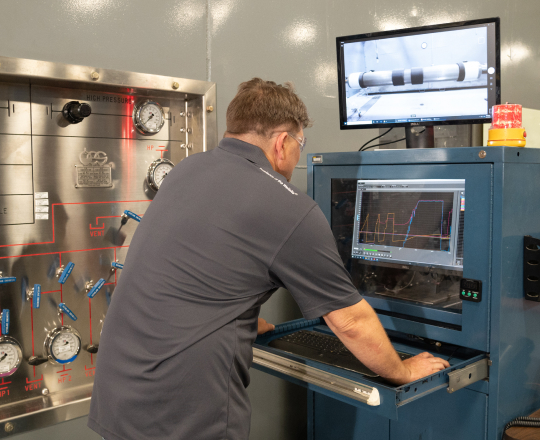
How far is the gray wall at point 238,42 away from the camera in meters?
1.70

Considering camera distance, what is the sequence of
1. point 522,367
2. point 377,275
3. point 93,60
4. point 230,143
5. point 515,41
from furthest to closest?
point 515,41
point 377,275
point 93,60
point 522,367
point 230,143

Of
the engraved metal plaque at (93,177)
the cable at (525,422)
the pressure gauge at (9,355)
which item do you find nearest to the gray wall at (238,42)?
the pressure gauge at (9,355)

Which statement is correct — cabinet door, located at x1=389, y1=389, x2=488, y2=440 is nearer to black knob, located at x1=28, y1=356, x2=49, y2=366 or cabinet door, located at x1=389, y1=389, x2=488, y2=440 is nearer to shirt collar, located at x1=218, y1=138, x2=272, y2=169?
shirt collar, located at x1=218, y1=138, x2=272, y2=169

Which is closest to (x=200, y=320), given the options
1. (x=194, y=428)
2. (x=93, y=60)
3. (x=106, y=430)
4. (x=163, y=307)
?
(x=163, y=307)

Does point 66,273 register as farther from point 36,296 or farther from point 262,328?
point 262,328

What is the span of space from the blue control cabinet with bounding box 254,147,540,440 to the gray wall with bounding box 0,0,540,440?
2.16 feet

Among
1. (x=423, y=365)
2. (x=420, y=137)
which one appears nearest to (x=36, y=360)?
(x=423, y=365)

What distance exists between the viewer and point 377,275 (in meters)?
1.95

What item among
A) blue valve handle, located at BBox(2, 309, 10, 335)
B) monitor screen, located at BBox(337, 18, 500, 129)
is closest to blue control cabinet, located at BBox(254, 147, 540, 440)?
monitor screen, located at BBox(337, 18, 500, 129)

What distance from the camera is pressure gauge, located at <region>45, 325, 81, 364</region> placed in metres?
1.75

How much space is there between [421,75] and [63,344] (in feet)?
5.19

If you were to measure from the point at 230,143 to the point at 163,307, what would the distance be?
1.56 ft

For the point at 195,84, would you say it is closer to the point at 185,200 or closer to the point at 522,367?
the point at 185,200

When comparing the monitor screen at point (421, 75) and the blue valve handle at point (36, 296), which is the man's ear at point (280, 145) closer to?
the monitor screen at point (421, 75)
